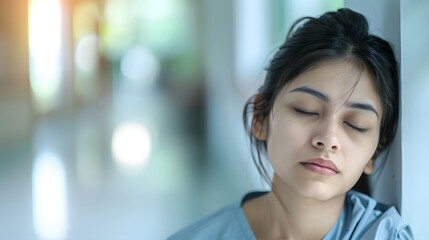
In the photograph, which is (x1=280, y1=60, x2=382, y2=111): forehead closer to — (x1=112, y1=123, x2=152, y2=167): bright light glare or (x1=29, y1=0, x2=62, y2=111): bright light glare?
(x1=112, y1=123, x2=152, y2=167): bright light glare

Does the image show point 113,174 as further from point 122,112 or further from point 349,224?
point 349,224

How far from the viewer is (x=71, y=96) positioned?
2.18 metres

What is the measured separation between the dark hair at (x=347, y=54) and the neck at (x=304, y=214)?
11cm

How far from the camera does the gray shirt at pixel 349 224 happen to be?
35.1 inches

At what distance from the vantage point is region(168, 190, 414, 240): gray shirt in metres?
0.89

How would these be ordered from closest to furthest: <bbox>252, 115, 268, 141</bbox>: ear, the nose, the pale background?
the nose → <bbox>252, 115, 268, 141</bbox>: ear → the pale background

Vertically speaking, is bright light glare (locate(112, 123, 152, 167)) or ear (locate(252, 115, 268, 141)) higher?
ear (locate(252, 115, 268, 141))

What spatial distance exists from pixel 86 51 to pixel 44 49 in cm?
15

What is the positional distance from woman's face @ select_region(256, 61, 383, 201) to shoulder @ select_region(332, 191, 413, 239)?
53mm

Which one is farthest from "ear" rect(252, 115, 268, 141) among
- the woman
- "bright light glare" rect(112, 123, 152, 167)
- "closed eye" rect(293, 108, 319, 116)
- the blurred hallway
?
"bright light glare" rect(112, 123, 152, 167)

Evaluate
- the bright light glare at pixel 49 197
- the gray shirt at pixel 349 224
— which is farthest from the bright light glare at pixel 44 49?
the gray shirt at pixel 349 224

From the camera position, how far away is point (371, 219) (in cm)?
92

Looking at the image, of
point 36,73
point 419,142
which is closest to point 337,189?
point 419,142

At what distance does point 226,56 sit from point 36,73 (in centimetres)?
73
